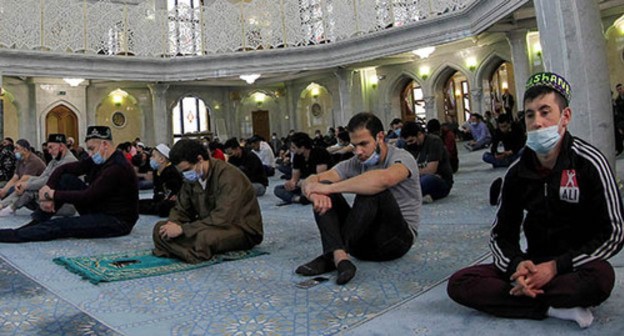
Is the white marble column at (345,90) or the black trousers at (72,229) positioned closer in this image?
the black trousers at (72,229)

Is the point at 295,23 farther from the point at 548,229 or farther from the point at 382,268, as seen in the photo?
the point at 548,229

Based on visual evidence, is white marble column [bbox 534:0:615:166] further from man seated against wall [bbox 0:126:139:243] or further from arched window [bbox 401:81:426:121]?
arched window [bbox 401:81:426:121]

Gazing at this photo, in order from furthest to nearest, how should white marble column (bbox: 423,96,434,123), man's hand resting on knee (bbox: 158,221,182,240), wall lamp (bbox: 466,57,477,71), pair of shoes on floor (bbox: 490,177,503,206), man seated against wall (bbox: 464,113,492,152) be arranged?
white marble column (bbox: 423,96,434,123), wall lamp (bbox: 466,57,477,71), man seated against wall (bbox: 464,113,492,152), pair of shoes on floor (bbox: 490,177,503,206), man's hand resting on knee (bbox: 158,221,182,240)

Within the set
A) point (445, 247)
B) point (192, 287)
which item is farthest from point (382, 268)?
point (192, 287)

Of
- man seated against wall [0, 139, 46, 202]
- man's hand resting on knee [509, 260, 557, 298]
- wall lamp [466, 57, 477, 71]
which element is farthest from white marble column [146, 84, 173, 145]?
man's hand resting on knee [509, 260, 557, 298]

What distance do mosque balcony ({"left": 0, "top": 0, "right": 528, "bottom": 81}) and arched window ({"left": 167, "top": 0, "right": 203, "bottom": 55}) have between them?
26 millimetres

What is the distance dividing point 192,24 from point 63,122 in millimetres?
6819

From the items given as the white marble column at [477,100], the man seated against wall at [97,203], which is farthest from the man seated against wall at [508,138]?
the white marble column at [477,100]

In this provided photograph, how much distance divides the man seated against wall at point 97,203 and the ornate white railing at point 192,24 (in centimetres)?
850

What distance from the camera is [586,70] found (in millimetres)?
4520

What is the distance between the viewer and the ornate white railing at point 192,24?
441 inches

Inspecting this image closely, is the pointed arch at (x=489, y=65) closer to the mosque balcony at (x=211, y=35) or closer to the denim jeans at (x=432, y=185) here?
the mosque balcony at (x=211, y=35)

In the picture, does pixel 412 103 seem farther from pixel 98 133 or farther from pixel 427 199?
pixel 98 133

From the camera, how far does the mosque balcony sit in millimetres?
11109
